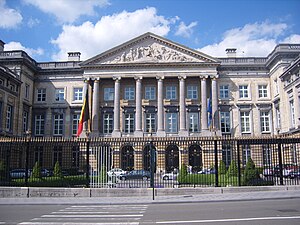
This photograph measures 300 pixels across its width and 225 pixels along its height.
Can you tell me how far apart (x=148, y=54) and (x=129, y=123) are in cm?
1180

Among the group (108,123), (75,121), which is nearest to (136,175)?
(108,123)

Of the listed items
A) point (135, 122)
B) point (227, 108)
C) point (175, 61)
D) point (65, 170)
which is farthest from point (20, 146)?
point (227, 108)

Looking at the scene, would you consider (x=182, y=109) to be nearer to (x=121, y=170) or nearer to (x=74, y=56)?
(x=74, y=56)

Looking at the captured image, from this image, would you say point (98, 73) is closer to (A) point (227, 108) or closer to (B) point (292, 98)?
(A) point (227, 108)

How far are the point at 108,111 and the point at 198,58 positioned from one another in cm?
1730

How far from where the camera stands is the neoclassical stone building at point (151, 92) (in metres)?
50.5

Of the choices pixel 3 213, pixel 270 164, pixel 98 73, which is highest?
pixel 98 73

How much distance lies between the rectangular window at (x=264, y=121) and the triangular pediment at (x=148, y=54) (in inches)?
517

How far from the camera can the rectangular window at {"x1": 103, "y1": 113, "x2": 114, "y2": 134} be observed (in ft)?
173

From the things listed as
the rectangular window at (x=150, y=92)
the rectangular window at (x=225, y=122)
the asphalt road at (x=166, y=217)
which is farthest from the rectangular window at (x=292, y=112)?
the asphalt road at (x=166, y=217)

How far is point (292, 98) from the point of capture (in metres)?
44.6

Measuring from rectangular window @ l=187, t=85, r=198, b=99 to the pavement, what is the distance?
115 feet

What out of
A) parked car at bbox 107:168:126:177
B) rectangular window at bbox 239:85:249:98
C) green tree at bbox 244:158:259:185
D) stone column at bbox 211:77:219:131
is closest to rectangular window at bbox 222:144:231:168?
green tree at bbox 244:158:259:185

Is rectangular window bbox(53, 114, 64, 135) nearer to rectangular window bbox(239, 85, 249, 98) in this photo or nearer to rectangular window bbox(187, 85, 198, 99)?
rectangular window bbox(187, 85, 198, 99)
